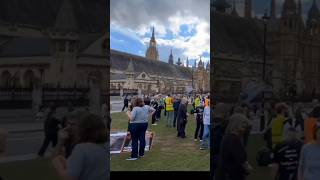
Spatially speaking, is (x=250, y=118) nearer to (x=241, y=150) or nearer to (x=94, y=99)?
(x=241, y=150)

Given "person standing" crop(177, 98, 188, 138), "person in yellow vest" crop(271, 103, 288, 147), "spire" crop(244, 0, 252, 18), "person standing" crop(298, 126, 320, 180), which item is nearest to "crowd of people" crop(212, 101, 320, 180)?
"person in yellow vest" crop(271, 103, 288, 147)

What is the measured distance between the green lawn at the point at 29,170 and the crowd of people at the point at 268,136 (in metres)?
2.23

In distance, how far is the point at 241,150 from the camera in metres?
5.40

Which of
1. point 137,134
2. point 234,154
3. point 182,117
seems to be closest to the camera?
point 234,154

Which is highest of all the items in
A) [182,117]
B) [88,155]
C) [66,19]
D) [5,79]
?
[66,19]

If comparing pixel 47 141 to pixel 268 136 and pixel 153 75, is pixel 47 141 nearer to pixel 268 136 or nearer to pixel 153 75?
pixel 268 136

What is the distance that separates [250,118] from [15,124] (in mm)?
3217

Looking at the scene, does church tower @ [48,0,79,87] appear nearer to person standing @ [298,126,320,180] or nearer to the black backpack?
the black backpack

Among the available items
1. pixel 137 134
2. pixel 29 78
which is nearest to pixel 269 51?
pixel 29 78

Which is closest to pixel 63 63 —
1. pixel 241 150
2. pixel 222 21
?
pixel 222 21

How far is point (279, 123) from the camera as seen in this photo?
690cm

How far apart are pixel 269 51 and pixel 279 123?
1.07 metres

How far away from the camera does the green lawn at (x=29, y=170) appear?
21.4 ft

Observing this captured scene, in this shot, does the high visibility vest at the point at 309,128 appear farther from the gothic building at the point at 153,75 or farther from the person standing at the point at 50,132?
the gothic building at the point at 153,75
